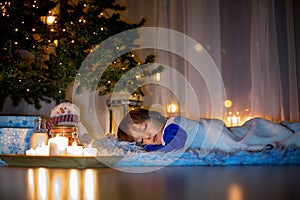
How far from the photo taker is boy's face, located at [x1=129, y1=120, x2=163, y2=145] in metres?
1.50

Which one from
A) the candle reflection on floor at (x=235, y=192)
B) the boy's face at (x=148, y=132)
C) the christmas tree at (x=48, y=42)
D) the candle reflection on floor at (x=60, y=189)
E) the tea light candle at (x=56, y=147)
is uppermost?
the christmas tree at (x=48, y=42)

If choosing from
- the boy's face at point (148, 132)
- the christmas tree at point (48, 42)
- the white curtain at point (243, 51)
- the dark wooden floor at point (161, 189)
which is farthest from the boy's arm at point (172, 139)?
the white curtain at point (243, 51)

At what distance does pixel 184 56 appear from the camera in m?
2.26

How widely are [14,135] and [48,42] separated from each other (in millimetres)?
451

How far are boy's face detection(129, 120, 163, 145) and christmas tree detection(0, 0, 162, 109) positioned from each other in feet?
1.12

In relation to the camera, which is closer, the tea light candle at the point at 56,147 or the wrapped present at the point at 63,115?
the tea light candle at the point at 56,147

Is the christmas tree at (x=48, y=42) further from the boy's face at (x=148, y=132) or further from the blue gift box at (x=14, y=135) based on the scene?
the boy's face at (x=148, y=132)

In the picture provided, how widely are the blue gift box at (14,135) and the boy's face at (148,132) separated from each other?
1.47 ft

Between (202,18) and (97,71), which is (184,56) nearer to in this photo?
(202,18)

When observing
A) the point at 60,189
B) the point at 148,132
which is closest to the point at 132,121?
the point at 148,132

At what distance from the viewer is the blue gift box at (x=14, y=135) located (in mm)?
1618

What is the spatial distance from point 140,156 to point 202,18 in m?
1.44

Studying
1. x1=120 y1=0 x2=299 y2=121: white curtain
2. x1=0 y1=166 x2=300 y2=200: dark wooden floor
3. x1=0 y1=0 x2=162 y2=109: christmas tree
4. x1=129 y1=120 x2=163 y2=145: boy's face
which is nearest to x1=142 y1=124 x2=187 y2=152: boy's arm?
x1=129 y1=120 x2=163 y2=145: boy's face

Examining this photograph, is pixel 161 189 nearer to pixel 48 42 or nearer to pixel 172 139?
pixel 172 139
